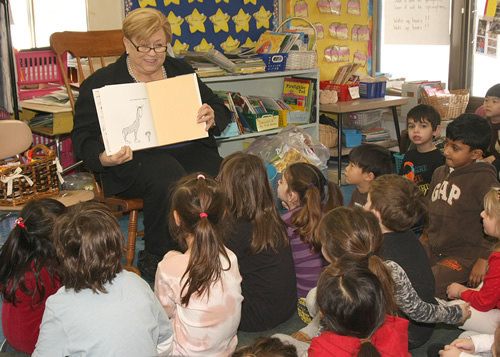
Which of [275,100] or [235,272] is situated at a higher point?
[275,100]

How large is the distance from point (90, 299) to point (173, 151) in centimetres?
125

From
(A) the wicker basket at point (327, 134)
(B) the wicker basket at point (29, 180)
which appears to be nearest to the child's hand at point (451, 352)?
(B) the wicker basket at point (29, 180)

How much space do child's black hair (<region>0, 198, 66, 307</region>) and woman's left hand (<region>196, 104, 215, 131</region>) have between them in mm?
849

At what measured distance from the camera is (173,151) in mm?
2631

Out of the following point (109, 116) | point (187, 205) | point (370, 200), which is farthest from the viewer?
point (109, 116)

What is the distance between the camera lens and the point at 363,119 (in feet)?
14.5

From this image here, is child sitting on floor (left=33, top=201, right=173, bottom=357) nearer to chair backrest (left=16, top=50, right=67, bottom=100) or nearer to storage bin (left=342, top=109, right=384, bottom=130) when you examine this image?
chair backrest (left=16, top=50, right=67, bottom=100)

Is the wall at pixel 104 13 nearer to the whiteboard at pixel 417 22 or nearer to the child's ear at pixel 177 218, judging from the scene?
the child's ear at pixel 177 218

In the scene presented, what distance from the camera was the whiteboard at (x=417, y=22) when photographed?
4.54 metres

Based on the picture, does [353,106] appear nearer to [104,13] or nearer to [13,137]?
[104,13]

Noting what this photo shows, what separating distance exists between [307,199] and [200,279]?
0.75m

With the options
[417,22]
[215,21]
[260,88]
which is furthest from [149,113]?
[417,22]

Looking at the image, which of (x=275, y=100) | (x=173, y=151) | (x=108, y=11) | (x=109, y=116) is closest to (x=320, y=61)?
(x=275, y=100)

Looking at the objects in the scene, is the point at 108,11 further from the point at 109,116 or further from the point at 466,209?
the point at 466,209
